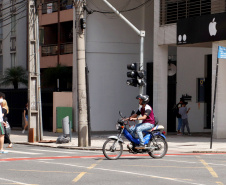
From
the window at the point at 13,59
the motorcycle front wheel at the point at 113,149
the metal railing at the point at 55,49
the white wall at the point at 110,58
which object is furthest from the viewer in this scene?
the window at the point at 13,59

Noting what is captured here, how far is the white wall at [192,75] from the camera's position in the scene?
36.2 meters

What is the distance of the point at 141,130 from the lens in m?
18.6

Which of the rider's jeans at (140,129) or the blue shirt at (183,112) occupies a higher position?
the rider's jeans at (140,129)

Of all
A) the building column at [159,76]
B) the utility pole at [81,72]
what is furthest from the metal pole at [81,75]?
the building column at [159,76]

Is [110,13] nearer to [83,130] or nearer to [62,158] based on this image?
[83,130]

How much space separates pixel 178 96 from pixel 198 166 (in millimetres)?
20940

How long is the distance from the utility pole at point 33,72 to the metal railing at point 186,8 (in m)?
7.87

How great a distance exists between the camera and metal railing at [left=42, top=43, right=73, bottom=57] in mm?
51750

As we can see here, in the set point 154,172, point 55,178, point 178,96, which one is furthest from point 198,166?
point 178,96

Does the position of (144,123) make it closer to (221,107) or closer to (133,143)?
(133,143)

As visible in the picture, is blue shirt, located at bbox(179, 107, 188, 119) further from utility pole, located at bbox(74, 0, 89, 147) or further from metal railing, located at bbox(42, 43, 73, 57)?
metal railing, located at bbox(42, 43, 73, 57)

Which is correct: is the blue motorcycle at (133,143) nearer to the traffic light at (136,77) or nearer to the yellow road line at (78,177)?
the yellow road line at (78,177)

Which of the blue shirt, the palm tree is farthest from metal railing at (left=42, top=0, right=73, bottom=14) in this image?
the blue shirt

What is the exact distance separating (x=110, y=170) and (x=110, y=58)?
78.4ft
